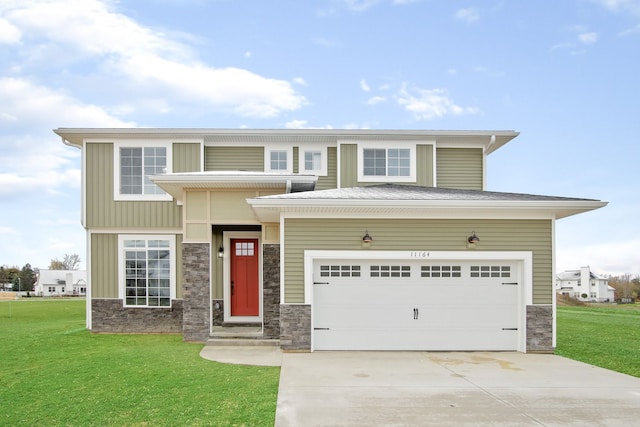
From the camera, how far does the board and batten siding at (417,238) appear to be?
989cm

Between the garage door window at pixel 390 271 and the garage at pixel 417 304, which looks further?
the garage door window at pixel 390 271

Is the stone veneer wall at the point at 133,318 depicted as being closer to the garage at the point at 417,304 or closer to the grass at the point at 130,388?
the grass at the point at 130,388

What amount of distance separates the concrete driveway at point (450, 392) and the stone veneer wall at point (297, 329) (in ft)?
1.32

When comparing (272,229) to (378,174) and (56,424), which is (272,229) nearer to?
(378,174)

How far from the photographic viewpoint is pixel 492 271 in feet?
33.7

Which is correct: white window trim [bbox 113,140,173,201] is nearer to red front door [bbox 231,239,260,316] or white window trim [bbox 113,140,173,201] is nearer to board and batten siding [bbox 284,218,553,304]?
red front door [bbox 231,239,260,316]

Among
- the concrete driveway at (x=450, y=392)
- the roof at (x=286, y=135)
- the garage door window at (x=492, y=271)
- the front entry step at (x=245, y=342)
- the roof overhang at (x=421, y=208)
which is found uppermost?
the roof at (x=286, y=135)

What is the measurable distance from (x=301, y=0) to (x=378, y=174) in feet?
15.9

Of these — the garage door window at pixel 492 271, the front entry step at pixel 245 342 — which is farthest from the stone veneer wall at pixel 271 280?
the garage door window at pixel 492 271

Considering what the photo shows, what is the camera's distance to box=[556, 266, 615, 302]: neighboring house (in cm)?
6812

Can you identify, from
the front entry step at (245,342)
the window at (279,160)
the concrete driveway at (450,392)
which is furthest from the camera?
the window at (279,160)

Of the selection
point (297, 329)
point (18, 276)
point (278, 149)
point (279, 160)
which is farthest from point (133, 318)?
point (18, 276)

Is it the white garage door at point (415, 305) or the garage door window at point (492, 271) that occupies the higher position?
the garage door window at point (492, 271)

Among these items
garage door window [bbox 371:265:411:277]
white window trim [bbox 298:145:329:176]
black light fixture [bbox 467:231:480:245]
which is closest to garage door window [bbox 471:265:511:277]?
black light fixture [bbox 467:231:480:245]
